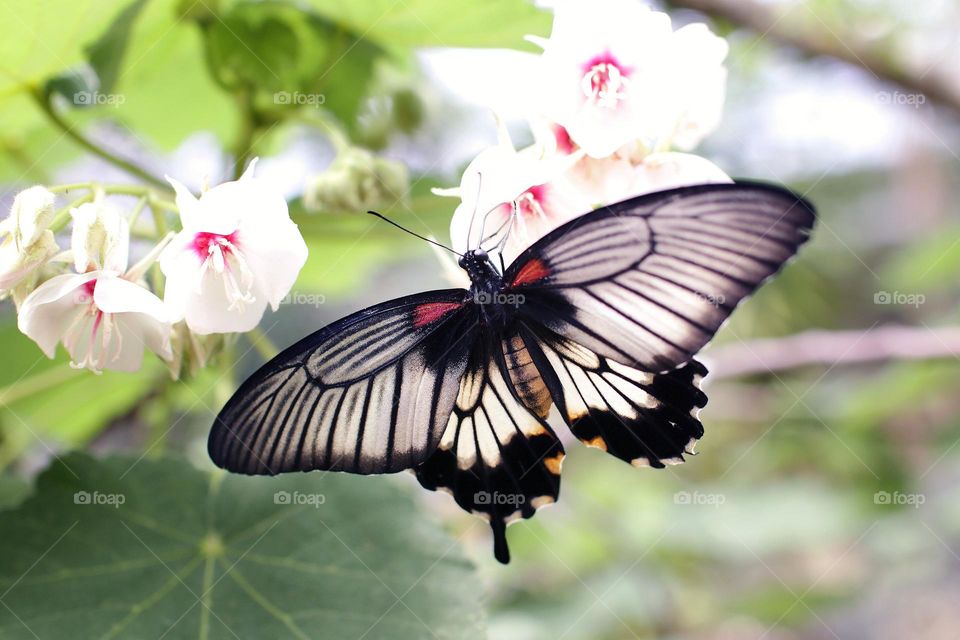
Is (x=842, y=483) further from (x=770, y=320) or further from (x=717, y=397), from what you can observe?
(x=770, y=320)

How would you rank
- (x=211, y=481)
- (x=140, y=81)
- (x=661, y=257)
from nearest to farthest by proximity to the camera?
(x=661, y=257) < (x=211, y=481) < (x=140, y=81)

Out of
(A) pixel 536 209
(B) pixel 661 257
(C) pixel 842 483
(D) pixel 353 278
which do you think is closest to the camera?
(B) pixel 661 257

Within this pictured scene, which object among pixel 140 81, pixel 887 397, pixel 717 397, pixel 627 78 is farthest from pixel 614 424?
pixel 717 397

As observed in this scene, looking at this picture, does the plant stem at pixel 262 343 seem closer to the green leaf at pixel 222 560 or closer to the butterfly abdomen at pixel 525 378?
the green leaf at pixel 222 560
